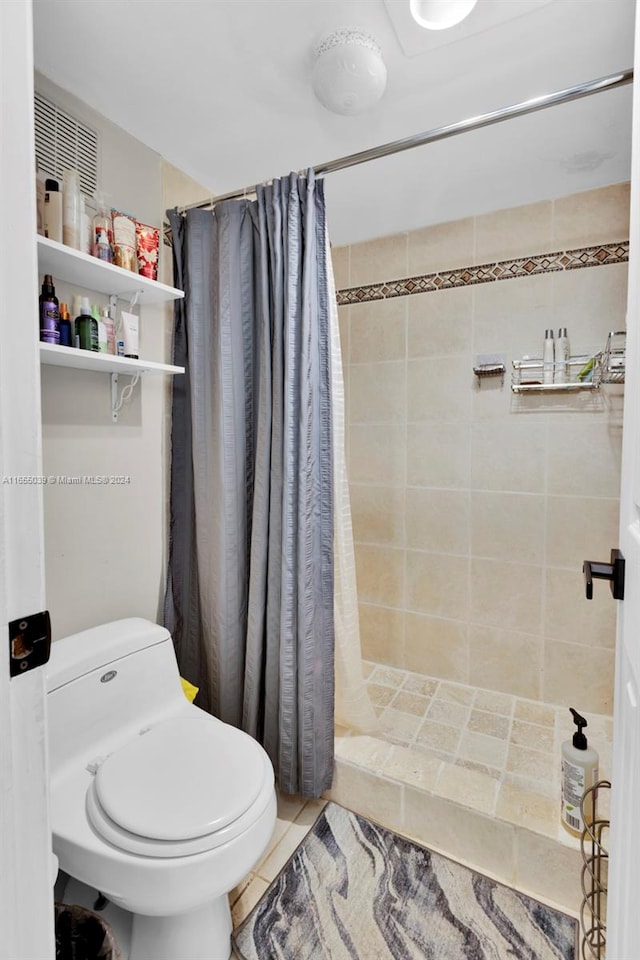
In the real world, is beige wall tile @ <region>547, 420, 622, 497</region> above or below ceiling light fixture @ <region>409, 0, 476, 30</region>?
below

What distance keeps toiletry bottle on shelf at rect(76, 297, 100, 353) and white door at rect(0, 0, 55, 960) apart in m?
0.78

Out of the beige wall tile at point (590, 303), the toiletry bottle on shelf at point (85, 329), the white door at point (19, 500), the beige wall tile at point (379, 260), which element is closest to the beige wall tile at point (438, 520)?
the beige wall tile at point (590, 303)

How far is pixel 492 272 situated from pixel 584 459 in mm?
879

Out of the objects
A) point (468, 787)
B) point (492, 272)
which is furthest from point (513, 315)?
point (468, 787)

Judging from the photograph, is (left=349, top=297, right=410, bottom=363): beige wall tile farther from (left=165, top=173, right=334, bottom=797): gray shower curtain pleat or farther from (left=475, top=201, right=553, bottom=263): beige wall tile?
(left=165, top=173, right=334, bottom=797): gray shower curtain pleat

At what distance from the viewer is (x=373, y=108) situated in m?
1.38

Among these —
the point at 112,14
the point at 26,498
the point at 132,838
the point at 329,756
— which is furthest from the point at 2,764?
the point at 112,14

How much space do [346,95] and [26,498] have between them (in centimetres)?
131

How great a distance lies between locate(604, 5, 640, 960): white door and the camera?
0.64 metres

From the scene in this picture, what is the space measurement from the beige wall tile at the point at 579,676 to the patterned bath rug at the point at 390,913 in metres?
0.83

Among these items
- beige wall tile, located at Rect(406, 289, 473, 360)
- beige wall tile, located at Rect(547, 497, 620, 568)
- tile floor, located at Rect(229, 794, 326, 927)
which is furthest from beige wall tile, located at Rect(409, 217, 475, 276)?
tile floor, located at Rect(229, 794, 326, 927)

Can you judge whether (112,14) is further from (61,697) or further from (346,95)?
(61,697)

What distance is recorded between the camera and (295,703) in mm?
1514

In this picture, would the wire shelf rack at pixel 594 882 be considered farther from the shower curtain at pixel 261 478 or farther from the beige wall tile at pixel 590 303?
the beige wall tile at pixel 590 303
